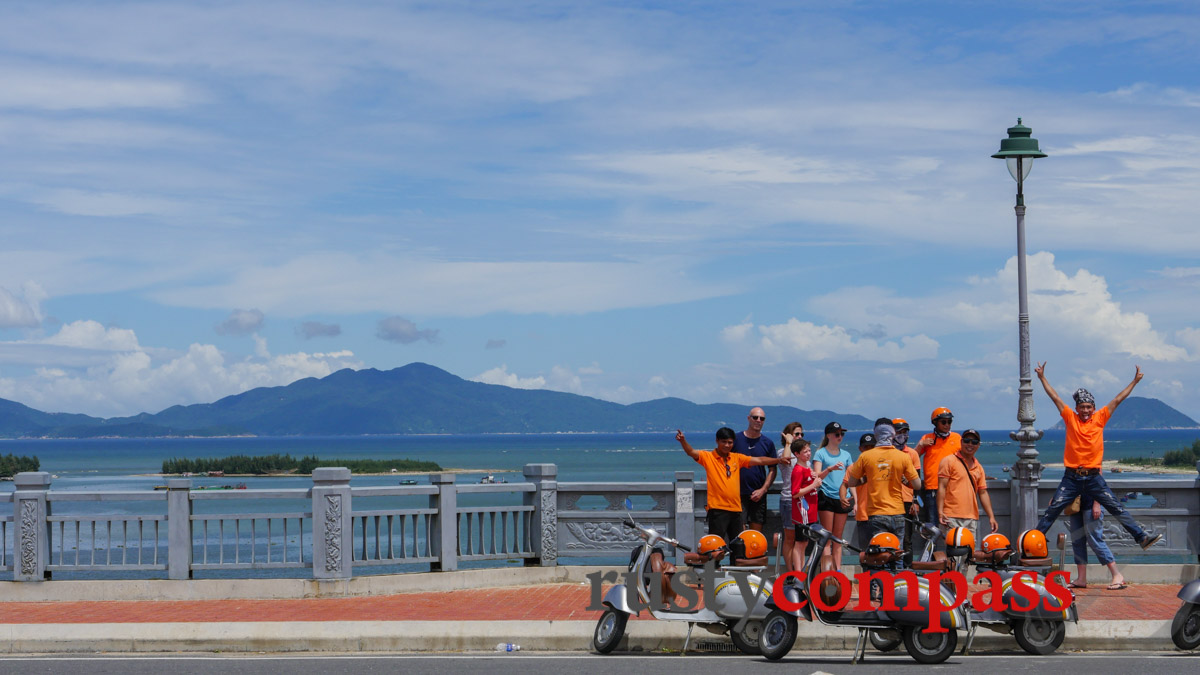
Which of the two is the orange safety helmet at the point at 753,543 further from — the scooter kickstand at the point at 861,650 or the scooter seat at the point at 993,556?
the scooter seat at the point at 993,556

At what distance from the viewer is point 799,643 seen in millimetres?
10398

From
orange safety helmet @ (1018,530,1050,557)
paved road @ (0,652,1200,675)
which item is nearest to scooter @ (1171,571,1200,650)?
paved road @ (0,652,1200,675)

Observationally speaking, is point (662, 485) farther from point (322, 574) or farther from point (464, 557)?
point (322, 574)

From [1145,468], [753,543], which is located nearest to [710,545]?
[753,543]

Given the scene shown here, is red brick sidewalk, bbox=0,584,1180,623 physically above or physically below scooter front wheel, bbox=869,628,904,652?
below

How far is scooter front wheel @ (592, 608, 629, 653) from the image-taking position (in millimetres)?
10016

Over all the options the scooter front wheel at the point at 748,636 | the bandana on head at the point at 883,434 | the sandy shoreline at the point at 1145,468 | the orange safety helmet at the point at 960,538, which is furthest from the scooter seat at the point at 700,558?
the sandy shoreline at the point at 1145,468

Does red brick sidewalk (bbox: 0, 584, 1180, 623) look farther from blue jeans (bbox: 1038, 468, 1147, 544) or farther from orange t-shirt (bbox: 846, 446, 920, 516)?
orange t-shirt (bbox: 846, 446, 920, 516)

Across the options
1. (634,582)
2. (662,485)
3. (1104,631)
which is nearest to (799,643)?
(634,582)

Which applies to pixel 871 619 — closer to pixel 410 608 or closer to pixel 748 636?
pixel 748 636

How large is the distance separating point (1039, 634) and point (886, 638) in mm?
1363

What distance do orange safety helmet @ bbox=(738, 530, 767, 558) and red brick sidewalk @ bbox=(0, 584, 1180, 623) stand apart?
2130 millimetres

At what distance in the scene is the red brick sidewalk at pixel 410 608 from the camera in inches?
465

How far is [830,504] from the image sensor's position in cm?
1224
